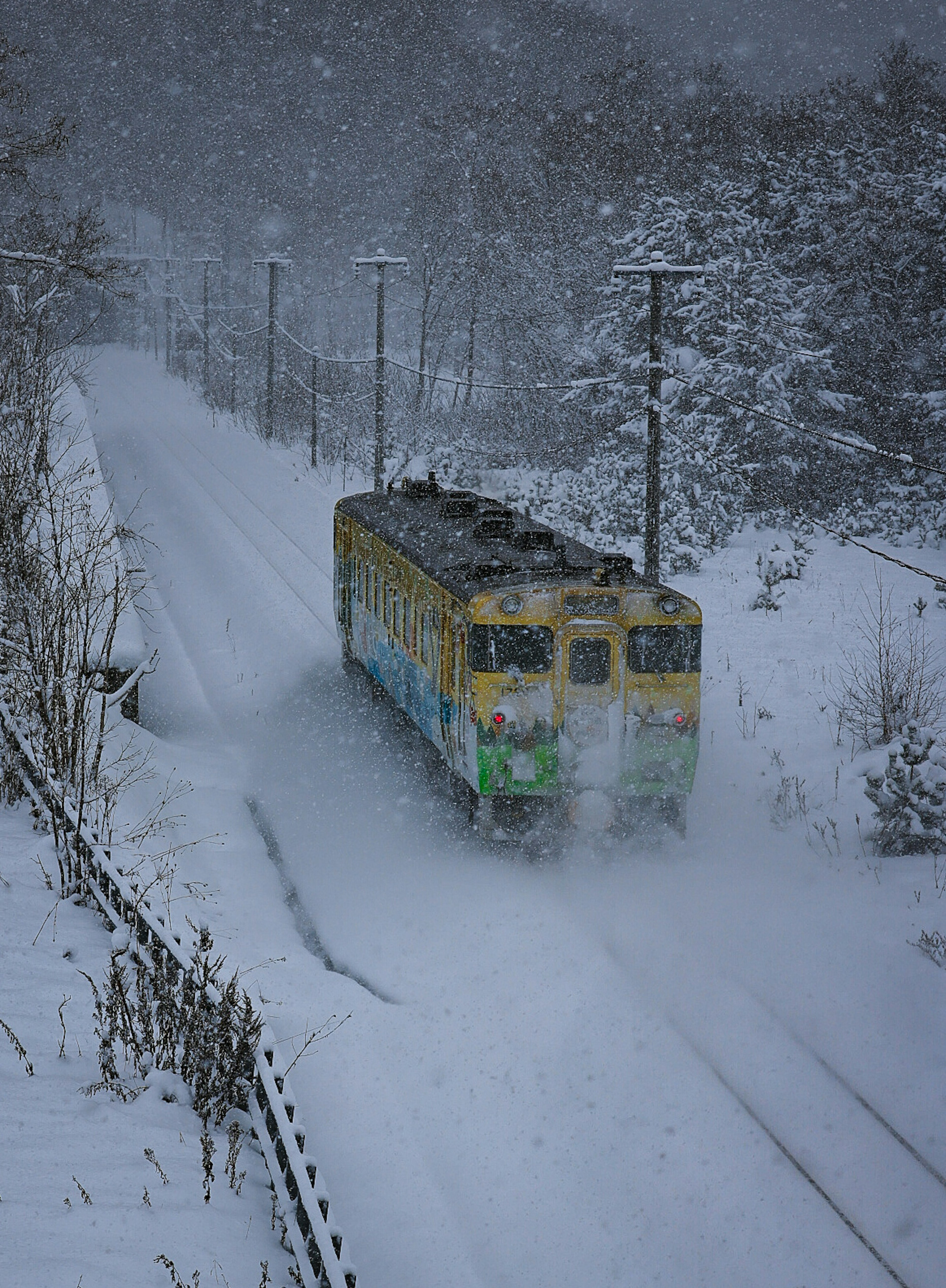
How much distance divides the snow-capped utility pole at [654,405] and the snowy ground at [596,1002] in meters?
2.18

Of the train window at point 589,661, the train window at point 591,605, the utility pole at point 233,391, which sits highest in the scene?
the utility pole at point 233,391

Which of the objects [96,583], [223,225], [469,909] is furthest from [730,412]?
[223,225]

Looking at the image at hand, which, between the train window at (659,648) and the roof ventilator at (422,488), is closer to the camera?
the train window at (659,648)

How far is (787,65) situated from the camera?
3027 inches

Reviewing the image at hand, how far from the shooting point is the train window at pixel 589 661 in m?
10.2

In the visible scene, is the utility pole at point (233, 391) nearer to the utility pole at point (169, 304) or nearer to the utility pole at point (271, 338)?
the utility pole at point (271, 338)

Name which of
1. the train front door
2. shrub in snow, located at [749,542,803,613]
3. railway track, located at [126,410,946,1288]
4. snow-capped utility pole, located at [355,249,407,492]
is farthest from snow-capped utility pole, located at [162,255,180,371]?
railway track, located at [126,410,946,1288]

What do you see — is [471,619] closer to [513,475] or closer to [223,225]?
[513,475]

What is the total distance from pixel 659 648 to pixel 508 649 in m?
1.47

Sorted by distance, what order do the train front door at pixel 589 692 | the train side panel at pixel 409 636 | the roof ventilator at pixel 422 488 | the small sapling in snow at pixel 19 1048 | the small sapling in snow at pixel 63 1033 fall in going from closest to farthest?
the small sapling in snow at pixel 19 1048 < the small sapling in snow at pixel 63 1033 < the train front door at pixel 589 692 < the train side panel at pixel 409 636 < the roof ventilator at pixel 422 488

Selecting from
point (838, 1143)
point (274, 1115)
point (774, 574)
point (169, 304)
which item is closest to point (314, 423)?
point (774, 574)

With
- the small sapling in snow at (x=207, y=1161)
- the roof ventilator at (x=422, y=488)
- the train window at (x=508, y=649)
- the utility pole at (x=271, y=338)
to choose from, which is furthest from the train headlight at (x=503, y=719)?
the utility pole at (x=271, y=338)

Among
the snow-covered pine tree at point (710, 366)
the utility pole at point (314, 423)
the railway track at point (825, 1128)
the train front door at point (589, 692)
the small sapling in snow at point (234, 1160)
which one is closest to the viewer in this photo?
the small sapling in snow at point (234, 1160)

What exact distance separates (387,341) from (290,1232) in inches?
2853
